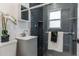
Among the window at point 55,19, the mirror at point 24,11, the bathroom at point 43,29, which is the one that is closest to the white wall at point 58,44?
the bathroom at point 43,29

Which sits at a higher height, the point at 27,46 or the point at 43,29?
the point at 43,29

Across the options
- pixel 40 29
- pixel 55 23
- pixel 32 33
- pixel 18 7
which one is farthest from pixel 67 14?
pixel 18 7

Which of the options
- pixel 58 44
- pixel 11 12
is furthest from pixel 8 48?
pixel 58 44

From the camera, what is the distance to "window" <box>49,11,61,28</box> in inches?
58.9

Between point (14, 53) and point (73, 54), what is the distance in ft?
2.48

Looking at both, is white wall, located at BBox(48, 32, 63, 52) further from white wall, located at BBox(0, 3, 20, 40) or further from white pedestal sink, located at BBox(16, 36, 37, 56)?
white wall, located at BBox(0, 3, 20, 40)

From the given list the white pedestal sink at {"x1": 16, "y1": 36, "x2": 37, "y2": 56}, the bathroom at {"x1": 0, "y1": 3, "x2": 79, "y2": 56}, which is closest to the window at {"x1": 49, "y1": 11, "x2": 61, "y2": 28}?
the bathroom at {"x1": 0, "y1": 3, "x2": 79, "y2": 56}

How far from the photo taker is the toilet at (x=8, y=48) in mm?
1394

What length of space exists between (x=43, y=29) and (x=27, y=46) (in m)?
0.31

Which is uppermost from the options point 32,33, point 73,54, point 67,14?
point 67,14

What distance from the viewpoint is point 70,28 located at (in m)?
1.47

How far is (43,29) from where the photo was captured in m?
1.52

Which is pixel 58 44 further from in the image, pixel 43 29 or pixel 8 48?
pixel 8 48

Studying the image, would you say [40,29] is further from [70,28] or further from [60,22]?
[70,28]
